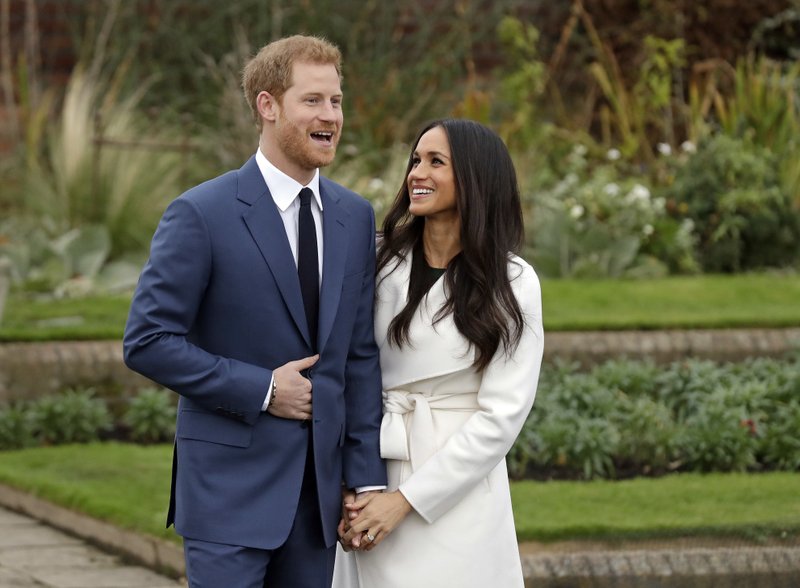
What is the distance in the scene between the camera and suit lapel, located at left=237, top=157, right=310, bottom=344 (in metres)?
3.42

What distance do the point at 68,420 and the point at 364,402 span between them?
4368mm

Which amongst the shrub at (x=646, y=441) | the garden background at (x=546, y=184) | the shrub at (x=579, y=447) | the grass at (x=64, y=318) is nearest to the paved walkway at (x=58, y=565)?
the garden background at (x=546, y=184)

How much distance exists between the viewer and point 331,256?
138 inches

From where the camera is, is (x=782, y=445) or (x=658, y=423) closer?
(x=782, y=445)

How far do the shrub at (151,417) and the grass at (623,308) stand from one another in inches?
23.1

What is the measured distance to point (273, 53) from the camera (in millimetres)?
3461

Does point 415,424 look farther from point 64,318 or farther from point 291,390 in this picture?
point 64,318

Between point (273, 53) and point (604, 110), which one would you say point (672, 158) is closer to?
point (604, 110)

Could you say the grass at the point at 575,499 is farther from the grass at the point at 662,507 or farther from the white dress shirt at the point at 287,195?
the white dress shirt at the point at 287,195

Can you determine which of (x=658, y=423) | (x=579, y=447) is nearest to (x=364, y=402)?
(x=579, y=447)

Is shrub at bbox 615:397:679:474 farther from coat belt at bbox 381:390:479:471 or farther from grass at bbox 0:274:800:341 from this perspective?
coat belt at bbox 381:390:479:471

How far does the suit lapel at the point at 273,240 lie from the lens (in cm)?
342

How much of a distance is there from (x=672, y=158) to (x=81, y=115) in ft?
14.7

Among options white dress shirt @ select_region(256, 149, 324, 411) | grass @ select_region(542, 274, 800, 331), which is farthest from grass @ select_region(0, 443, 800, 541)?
white dress shirt @ select_region(256, 149, 324, 411)
